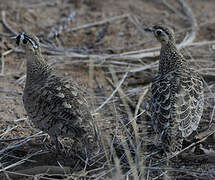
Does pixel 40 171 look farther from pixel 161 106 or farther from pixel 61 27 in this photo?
pixel 61 27

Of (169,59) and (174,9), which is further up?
(174,9)

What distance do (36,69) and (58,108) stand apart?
3.04ft

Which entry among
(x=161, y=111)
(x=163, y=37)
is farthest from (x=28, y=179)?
(x=163, y=37)

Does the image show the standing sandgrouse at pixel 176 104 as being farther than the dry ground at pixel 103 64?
No

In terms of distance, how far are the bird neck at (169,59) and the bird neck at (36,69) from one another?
5.30ft

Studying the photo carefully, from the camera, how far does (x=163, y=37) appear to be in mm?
5793

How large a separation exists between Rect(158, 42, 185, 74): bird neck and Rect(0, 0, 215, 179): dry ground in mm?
769

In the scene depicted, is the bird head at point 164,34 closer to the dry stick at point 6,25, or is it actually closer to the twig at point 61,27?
the twig at point 61,27

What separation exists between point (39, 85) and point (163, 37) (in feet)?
6.45

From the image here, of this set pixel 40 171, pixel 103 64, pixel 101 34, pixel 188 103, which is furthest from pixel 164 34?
pixel 101 34

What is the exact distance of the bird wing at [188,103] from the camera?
4754mm

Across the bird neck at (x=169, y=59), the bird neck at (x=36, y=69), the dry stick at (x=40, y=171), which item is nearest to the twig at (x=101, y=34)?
the bird neck at (x=169, y=59)

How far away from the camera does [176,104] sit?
4.81 metres

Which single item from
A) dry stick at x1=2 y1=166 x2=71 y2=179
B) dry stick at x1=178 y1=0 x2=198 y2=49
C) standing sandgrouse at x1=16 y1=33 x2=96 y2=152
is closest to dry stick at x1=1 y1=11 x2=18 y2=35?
dry stick at x1=178 y1=0 x2=198 y2=49
